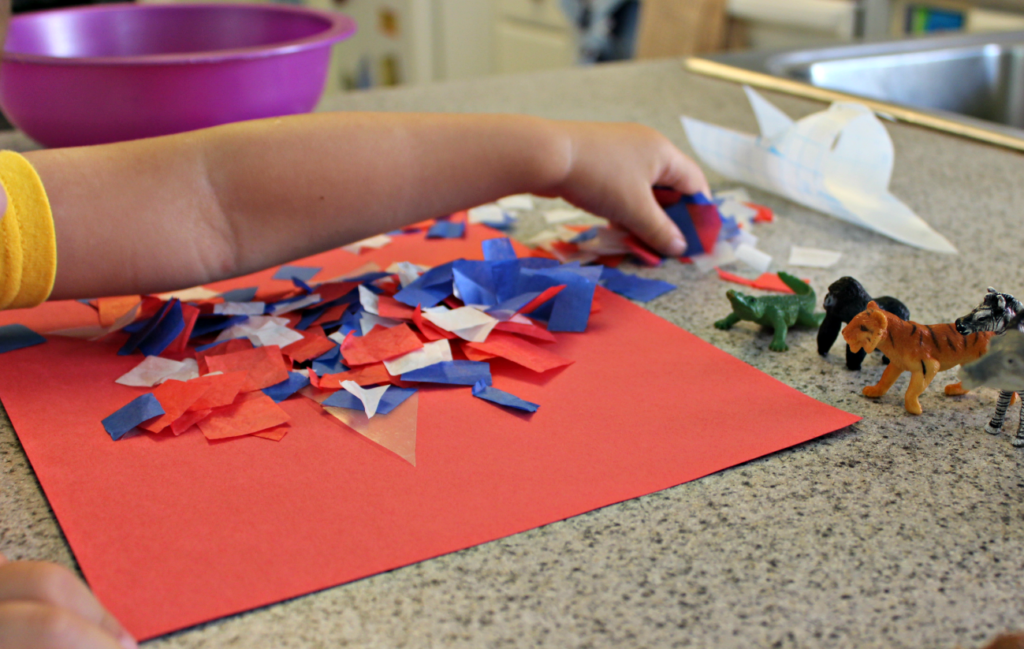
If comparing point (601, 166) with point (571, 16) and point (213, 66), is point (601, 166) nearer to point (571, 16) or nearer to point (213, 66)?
point (213, 66)

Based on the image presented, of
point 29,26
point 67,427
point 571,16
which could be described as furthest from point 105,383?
point 571,16

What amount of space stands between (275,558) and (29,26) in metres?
0.88

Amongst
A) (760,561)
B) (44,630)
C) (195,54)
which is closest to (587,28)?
(195,54)

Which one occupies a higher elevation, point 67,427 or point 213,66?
point 213,66

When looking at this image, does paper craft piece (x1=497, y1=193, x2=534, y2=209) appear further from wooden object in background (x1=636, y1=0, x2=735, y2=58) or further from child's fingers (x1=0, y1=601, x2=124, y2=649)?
wooden object in background (x1=636, y1=0, x2=735, y2=58)

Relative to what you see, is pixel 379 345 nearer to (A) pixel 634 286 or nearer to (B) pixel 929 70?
(A) pixel 634 286

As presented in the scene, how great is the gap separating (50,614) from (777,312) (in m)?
0.48

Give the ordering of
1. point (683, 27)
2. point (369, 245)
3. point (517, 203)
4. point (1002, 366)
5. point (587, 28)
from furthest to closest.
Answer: point (587, 28) → point (683, 27) → point (517, 203) → point (369, 245) → point (1002, 366)

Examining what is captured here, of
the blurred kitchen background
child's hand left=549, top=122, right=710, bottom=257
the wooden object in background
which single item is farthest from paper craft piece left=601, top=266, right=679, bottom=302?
the wooden object in background

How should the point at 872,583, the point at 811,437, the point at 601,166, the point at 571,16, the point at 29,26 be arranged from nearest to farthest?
the point at 872,583 < the point at 811,437 < the point at 601,166 < the point at 29,26 < the point at 571,16

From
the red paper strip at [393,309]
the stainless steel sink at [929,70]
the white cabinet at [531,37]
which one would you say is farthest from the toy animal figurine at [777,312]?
the white cabinet at [531,37]

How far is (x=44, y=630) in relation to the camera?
0.29 meters

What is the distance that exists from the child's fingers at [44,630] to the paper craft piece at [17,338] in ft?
1.20

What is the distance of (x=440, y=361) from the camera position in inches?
22.2
